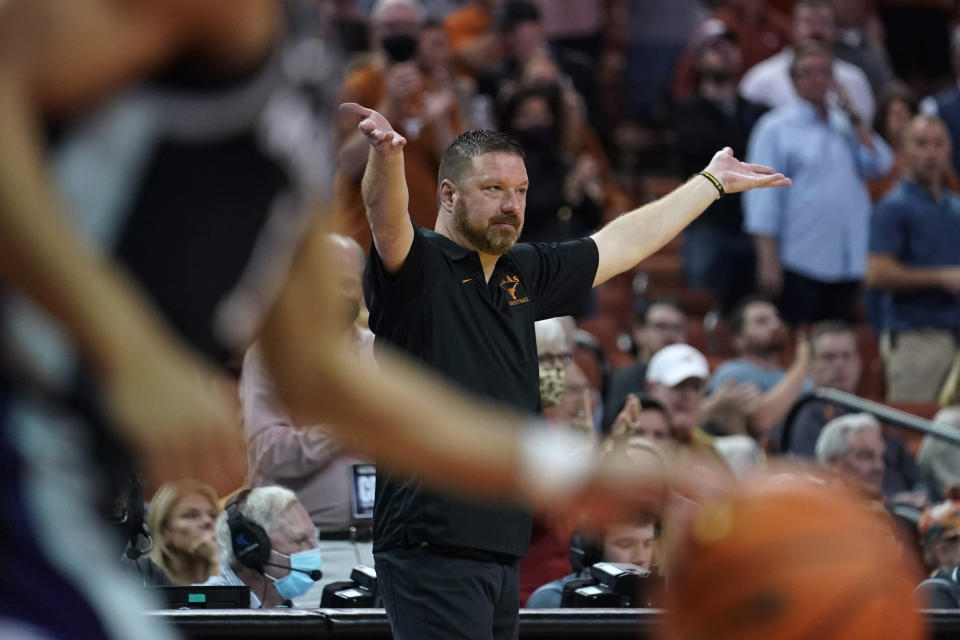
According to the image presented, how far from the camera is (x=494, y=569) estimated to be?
4703mm

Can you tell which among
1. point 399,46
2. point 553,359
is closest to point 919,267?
point 399,46

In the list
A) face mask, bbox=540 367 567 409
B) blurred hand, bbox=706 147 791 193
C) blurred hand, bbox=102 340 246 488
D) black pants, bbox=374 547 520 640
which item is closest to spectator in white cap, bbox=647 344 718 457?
face mask, bbox=540 367 567 409

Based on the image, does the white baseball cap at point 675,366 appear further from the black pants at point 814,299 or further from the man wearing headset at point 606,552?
the black pants at point 814,299

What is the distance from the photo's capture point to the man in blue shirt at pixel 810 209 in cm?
1116

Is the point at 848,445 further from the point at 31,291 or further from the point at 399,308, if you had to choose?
the point at 31,291

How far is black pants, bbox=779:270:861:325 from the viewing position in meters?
11.3

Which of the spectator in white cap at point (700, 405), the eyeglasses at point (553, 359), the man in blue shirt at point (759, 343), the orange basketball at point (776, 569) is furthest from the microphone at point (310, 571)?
the orange basketball at point (776, 569)

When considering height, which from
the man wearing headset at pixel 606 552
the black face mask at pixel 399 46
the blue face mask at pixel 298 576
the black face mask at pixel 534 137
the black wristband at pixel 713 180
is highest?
the black face mask at pixel 399 46

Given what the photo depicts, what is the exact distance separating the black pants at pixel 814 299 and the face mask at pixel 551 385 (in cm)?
411

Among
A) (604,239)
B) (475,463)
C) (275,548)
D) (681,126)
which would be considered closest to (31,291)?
(475,463)

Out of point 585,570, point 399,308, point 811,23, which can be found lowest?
point 585,570

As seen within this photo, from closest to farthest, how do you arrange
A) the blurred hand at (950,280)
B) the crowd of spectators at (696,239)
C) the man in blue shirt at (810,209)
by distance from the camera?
the crowd of spectators at (696,239) → the blurred hand at (950,280) → the man in blue shirt at (810,209)

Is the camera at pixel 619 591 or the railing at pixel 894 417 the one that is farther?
the railing at pixel 894 417

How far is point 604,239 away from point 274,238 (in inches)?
136
